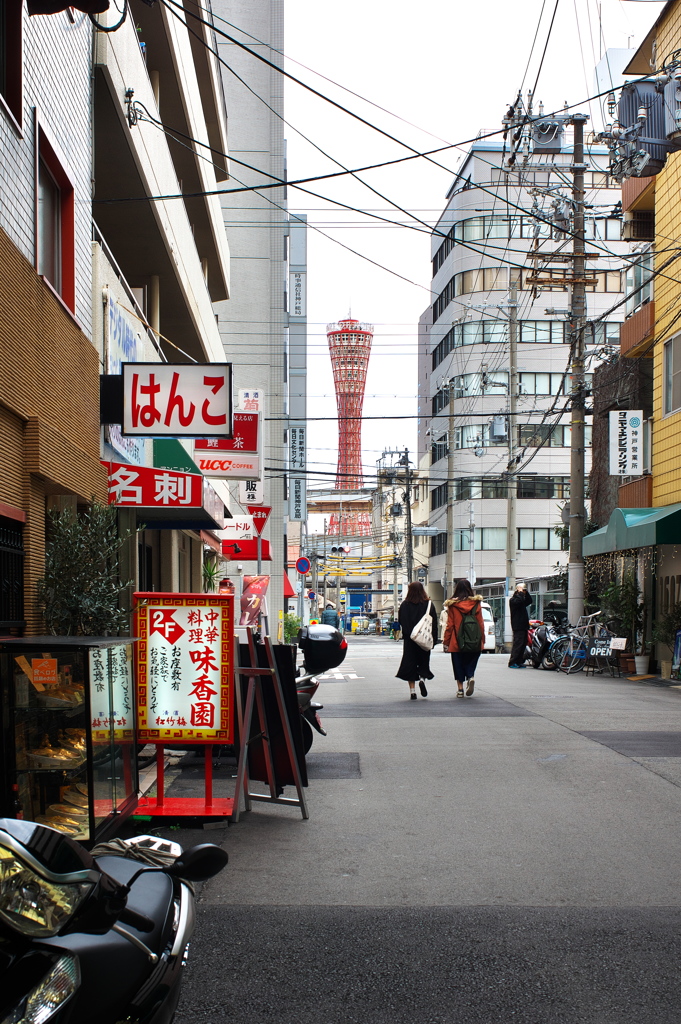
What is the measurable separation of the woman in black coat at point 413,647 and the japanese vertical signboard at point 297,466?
27.6 metres

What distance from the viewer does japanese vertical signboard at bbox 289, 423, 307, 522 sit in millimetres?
43750

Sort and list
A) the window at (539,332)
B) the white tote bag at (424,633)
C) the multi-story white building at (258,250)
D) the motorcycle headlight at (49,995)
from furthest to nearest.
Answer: the window at (539,332)
the multi-story white building at (258,250)
the white tote bag at (424,633)
the motorcycle headlight at (49,995)

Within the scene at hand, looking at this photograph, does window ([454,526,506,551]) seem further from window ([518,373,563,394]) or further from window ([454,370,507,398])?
window ([518,373,563,394])

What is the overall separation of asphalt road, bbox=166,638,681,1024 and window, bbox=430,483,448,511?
52036 mm

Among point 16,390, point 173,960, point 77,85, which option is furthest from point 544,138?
point 173,960

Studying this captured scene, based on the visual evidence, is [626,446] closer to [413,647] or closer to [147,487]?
[413,647]

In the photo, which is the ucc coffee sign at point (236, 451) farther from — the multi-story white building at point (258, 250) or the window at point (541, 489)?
the window at point (541, 489)

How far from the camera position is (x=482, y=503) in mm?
56969

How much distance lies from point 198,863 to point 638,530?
17.5 m

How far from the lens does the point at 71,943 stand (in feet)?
7.23

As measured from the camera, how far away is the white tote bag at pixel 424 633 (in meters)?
14.9

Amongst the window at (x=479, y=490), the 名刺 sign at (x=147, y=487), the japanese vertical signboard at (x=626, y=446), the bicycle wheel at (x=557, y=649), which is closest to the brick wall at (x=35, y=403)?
the 名刺 sign at (x=147, y=487)

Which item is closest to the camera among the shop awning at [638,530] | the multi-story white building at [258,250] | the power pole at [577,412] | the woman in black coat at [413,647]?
the woman in black coat at [413,647]

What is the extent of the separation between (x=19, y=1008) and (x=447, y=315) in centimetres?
5968
